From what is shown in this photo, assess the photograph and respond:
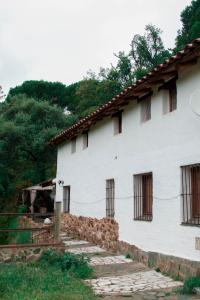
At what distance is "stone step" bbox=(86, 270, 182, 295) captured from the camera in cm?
779

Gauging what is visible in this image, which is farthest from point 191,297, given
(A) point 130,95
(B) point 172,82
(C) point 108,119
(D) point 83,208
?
(D) point 83,208

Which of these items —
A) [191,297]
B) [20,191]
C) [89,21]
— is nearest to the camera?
[191,297]

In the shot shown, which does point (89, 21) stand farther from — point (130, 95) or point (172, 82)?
point (172, 82)

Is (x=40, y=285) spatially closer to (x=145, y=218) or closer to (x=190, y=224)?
(x=190, y=224)

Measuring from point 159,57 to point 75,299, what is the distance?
1259 inches

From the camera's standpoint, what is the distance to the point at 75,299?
648 cm

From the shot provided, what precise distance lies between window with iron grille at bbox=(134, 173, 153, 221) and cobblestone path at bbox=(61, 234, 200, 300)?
1231 mm

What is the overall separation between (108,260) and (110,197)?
106 inches

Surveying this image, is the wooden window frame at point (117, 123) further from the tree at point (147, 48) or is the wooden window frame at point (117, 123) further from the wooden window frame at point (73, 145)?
the tree at point (147, 48)

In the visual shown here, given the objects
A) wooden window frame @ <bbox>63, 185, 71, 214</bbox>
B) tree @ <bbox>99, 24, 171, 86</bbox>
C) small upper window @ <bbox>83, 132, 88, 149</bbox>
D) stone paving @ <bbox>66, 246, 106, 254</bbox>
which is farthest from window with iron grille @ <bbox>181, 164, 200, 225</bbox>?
tree @ <bbox>99, 24, 171, 86</bbox>

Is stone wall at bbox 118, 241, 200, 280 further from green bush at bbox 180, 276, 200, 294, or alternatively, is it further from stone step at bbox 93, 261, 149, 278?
green bush at bbox 180, 276, 200, 294

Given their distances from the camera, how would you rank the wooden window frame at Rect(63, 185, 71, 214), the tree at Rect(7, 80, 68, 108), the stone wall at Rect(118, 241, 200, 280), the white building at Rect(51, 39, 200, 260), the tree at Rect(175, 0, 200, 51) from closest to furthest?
the stone wall at Rect(118, 241, 200, 280) → the white building at Rect(51, 39, 200, 260) → the wooden window frame at Rect(63, 185, 71, 214) → the tree at Rect(175, 0, 200, 51) → the tree at Rect(7, 80, 68, 108)

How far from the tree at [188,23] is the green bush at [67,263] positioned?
856 inches

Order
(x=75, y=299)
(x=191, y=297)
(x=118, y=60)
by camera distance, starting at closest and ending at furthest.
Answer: (x=75, y=299)
(x=191, y=297)
(x=118, y=60)
